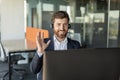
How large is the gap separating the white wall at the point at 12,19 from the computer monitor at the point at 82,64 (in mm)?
5856

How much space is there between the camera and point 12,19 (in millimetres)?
6586

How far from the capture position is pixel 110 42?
5559 millimetres

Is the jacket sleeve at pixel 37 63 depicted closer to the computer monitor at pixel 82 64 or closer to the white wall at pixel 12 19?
the computer monitor at pixel 82 64

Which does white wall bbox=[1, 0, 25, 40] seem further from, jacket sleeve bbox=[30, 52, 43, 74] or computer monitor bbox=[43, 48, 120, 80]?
computer monitor bbox=[43, 48, 120, 80]

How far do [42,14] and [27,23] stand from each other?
54cm

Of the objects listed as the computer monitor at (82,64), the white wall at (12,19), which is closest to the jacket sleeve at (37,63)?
the computer monitor at (82,64)

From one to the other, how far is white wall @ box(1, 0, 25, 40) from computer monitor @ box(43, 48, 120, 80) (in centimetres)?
586

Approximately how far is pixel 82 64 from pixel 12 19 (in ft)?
19.4

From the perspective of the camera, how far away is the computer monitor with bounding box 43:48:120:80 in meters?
0.87

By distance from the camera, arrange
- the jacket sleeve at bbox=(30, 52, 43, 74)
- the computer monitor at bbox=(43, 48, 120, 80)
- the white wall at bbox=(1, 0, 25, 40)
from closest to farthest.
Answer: the computer monitor at bbox=(43, 48, 120, 80) < the jacket sleeve at bbox=(30, 52, 43, 74) < the white wall at bbox=(1, 0, 25, 40)

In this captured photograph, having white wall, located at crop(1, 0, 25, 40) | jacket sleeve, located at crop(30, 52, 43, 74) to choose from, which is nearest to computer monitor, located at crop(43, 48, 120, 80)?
jacket sleeve, located at crop(30, 52, 43, 74)

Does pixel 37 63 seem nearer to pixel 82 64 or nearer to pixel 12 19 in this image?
pixel 82 64

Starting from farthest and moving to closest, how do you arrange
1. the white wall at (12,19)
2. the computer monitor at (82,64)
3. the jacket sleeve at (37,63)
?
the white wall at (12,19) < the jacket sleeve at (37,63) < the computer monitor at (82,64)

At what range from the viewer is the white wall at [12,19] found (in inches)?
256
